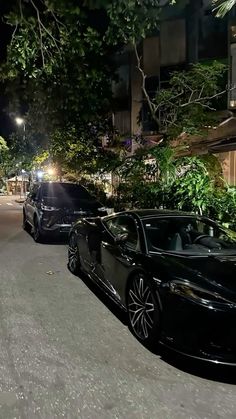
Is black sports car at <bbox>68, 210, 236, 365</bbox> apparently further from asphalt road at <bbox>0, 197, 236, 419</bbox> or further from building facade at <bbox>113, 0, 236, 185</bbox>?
building facade at <bbox>113, 0, 236, 185</bbox>

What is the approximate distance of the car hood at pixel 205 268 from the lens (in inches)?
153

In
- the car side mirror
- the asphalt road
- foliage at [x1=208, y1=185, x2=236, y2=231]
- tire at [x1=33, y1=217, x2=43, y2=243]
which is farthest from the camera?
tire at [x1=33, y1=217, x2=43, y2=243]

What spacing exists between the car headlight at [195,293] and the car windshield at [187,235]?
39.7 inches

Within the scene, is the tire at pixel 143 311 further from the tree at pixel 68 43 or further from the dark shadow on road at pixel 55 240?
the dark shadow on road at pixel 55 240

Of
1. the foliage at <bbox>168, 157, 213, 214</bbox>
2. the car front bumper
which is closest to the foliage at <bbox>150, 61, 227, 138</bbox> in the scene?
the foliage at <bbox>168, 157, 213, 214</bbox>

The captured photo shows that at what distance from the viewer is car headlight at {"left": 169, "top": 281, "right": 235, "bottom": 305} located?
11.8ft

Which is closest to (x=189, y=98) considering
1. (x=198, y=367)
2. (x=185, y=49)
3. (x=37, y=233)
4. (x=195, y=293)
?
(x=185, y=49)

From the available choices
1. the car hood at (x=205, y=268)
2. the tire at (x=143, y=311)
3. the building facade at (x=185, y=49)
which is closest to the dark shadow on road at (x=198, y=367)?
the tire at (x=143, y=311)

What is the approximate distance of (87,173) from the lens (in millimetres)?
21156

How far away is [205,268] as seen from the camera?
423cm

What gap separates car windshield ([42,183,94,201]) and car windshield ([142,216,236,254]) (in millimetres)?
6049

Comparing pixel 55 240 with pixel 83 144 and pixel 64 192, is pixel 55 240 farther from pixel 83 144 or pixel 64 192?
pixel 83 144

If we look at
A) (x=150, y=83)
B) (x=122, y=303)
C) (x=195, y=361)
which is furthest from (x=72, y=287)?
(x=150, y=83)

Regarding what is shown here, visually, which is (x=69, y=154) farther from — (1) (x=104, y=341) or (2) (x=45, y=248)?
(1) (x=104, y=341)
